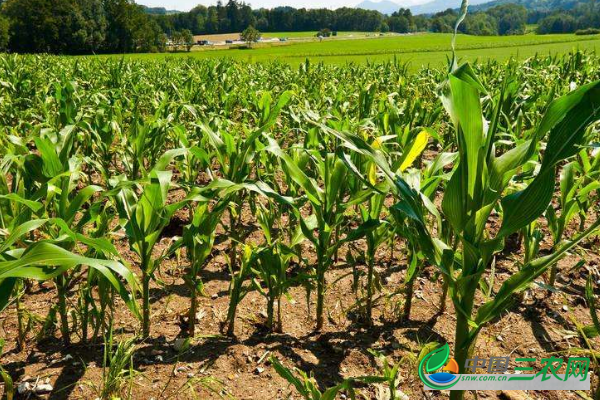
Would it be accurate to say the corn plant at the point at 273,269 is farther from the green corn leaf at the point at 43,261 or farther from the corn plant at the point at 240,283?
the green corn leaf at the point at 43,261

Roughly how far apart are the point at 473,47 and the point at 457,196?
103 feet

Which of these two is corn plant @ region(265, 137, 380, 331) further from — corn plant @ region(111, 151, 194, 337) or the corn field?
corn plant @ region(111, 151, 194, 337)

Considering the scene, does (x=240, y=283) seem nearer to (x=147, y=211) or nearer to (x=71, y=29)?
(x=147, y=211)

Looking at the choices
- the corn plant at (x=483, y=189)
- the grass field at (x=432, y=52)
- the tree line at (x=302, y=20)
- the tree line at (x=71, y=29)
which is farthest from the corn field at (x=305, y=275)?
the tree line at (x=302, y=20)

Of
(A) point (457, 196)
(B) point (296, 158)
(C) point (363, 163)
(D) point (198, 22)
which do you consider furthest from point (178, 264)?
(D) point (198, 22)

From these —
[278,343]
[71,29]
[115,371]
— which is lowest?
[278,343]

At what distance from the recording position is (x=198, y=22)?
316 ft

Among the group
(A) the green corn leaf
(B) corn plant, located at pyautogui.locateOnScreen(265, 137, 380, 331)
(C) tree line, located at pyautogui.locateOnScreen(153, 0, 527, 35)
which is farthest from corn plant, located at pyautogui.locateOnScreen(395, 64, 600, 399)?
(C) tree line, located at pyautogui.locateOnScreen(153, 0, 527, 35)

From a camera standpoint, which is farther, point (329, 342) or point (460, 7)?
point (329, 342)

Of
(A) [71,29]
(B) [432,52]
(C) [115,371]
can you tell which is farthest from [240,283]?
(A) [71,29]

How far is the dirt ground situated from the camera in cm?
177

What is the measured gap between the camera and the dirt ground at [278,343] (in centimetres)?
177

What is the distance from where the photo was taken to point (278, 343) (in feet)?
6.72

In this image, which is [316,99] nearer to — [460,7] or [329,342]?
[329,342]
